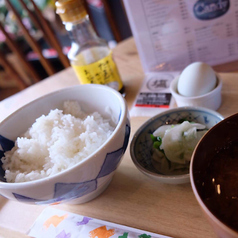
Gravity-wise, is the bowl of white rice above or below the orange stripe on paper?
above

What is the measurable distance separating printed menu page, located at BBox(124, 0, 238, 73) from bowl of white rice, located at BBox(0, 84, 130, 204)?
35 centimetres

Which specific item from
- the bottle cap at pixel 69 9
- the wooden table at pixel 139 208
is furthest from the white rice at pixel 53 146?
the bottle cap at pixel 69 9


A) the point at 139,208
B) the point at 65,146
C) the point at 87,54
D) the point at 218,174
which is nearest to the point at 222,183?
the point at 218,174

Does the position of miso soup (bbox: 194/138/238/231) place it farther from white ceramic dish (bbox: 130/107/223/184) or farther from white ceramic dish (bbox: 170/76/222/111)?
white ceramic dish (bbox: 170/76/222/111)

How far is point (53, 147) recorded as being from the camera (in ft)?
1.86

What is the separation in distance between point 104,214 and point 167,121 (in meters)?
0.29

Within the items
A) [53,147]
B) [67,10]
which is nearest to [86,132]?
[53,147]

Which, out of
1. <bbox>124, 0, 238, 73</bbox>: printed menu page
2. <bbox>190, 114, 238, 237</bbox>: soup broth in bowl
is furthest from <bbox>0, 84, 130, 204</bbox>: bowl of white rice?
<bbox>124, 0, 238, 73</bbox>: printed menu page

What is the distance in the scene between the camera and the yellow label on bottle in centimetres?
88

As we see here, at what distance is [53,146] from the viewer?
1.87 feet

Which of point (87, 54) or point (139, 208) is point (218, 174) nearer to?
point (139, 208)

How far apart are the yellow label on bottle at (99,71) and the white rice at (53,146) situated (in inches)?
10.2

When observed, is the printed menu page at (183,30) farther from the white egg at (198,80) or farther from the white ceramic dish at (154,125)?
the white ceramic dish at (154,125)

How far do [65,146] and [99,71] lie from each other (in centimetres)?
39
